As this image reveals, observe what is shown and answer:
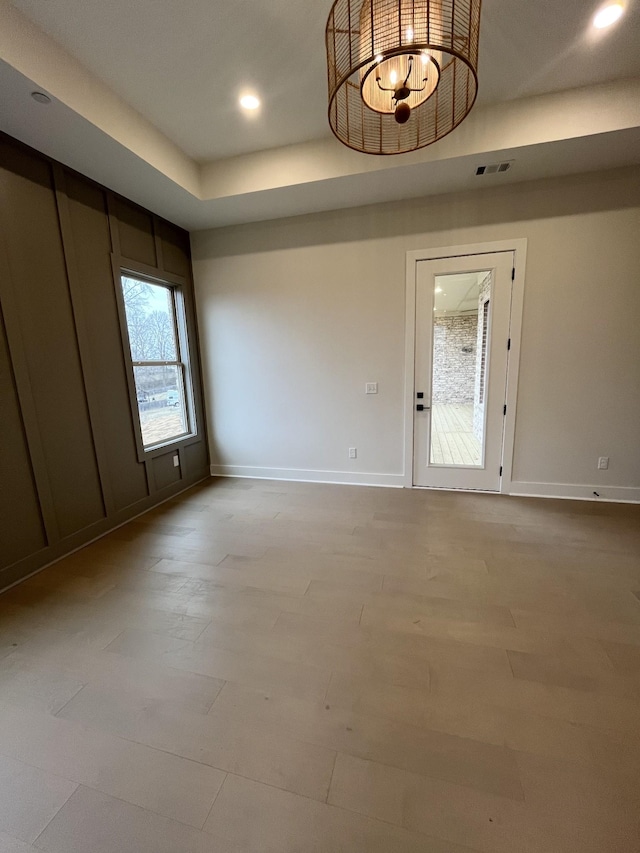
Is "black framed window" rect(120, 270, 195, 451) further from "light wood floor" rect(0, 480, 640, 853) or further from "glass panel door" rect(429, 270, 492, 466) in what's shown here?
"glass panel door" rect(429, 270, 492, 466)

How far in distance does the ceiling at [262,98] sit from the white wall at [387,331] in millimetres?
295

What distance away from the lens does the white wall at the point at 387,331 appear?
9.55 feet

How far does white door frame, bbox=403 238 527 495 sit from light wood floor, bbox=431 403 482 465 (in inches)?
9.7

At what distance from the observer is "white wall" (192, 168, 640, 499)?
2.91 m

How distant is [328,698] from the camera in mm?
1408

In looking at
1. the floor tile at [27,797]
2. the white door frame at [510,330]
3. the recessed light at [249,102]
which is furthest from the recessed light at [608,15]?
the floor tile at [27,797]

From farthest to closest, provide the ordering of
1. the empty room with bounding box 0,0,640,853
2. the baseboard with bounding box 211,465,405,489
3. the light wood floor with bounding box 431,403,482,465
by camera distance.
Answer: the baseboard with bounding box 211,465,405,489
the light wood floor with bounding box 431,403,482,465
the empty room with bounding box 0,0,640,853

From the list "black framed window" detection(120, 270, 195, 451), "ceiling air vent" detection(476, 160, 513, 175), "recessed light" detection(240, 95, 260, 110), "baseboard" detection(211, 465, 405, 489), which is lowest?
"baseboard" detection(211, 465, 405, 489)

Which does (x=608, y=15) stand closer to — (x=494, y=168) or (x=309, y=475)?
(x=494, y=168)

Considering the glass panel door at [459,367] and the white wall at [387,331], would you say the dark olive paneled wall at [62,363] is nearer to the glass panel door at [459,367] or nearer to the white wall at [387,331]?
the white wall at [387,331]

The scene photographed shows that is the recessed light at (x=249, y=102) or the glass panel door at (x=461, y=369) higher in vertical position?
the recessed light at (x=249, y=102)

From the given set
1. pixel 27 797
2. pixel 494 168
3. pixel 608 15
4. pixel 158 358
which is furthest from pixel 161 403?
pixel 608 15

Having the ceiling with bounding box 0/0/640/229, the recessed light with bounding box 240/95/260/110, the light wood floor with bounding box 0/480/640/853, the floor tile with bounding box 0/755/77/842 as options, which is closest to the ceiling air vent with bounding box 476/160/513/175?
the ceiling with bounding box 0/0/640/229

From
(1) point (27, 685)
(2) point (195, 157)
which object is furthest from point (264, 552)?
(2) point (195, 157)
